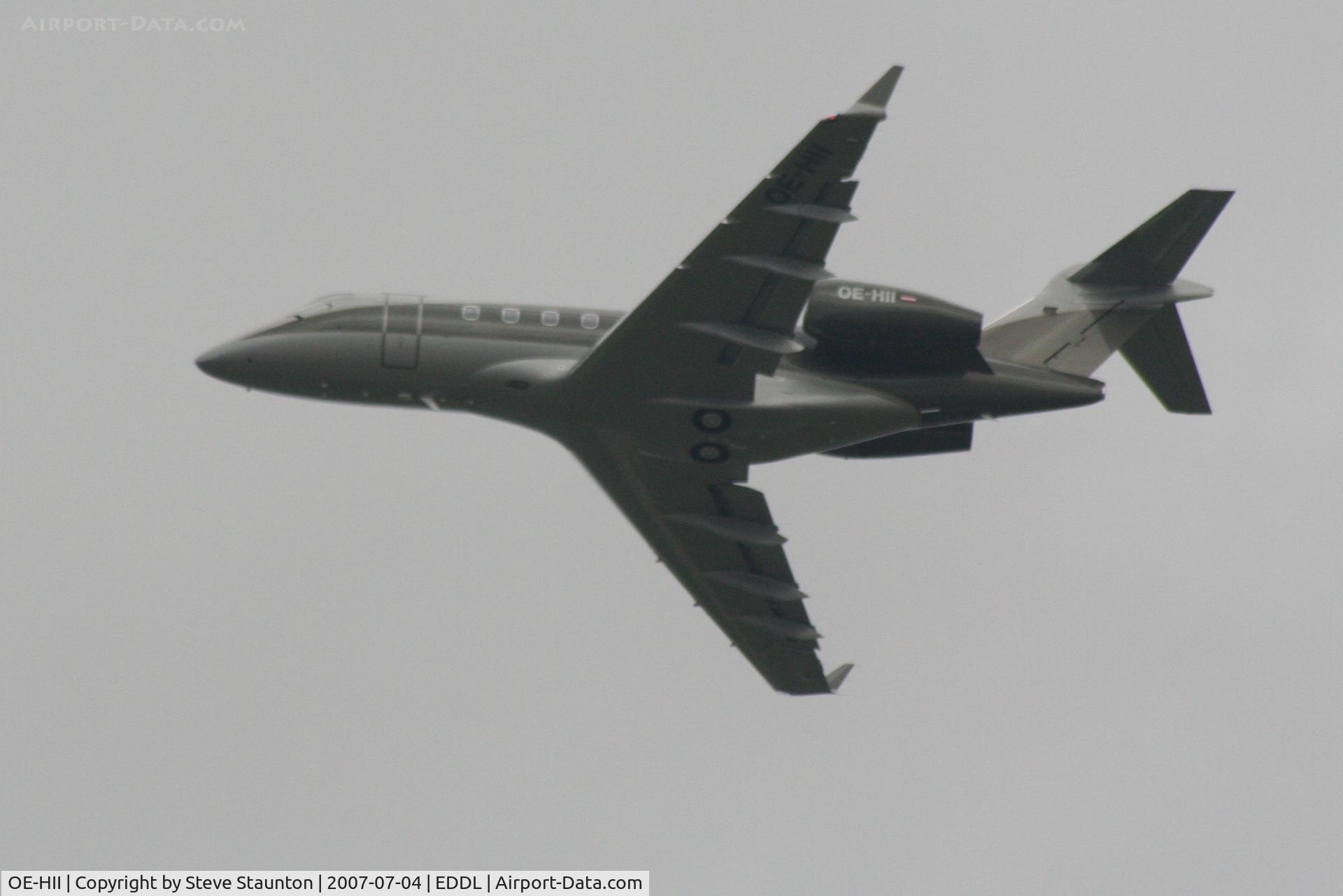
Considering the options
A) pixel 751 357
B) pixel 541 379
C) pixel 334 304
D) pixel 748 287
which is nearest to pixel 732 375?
pixel 751 357

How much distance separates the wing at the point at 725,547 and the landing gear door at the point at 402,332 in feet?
14.1

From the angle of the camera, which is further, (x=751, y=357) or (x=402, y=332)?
(x=402, y=332)

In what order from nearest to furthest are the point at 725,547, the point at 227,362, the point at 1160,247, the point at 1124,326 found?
the point at 227,362, the point at 1160,247, the point at 1124,326, the point at 725,547

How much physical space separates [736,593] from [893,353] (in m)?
9.45

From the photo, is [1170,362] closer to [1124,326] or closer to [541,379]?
[1124,326]

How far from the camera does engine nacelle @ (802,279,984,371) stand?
43.1m

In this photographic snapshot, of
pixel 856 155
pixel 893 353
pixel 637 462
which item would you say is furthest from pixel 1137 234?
pixel 637 462

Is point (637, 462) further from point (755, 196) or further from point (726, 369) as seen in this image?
point (755, 196)

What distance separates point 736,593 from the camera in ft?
166

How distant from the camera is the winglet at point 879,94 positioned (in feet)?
127

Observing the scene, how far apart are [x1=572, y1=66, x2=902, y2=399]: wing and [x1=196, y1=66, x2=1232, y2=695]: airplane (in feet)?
0.15

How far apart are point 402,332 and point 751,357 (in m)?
7.95

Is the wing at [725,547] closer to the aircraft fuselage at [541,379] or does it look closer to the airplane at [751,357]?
the airplane at [751,357]

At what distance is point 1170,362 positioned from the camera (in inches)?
1845
